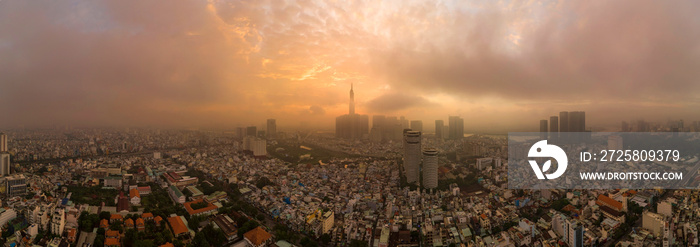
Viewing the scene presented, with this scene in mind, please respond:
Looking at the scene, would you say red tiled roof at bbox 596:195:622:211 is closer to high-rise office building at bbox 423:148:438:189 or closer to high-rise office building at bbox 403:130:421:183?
high-rise office building at bbox 423:148:438:189

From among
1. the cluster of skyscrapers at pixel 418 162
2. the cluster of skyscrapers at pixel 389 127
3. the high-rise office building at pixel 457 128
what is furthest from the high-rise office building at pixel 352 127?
the cluster of skyscrapers at pixel 418 162

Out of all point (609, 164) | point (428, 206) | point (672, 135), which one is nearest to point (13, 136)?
point (428, 206)

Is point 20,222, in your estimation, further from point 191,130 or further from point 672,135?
point 672,135

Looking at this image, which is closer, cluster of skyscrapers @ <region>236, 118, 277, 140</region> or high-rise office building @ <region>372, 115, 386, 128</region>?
cluster of skyscrapers @ <region>236, 118, 277, 140</region>

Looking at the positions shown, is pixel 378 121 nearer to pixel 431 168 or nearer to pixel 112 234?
pixel 431 168

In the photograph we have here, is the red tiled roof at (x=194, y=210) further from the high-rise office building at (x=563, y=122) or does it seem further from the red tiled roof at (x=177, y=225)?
the high-rise office building at (x=563, y=122)

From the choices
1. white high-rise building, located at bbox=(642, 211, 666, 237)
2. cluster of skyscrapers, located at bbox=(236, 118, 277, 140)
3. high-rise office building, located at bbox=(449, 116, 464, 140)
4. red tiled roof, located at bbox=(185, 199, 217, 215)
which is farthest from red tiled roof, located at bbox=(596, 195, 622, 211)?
high-rise office building, located at bbox=(449, 116, 464, 140)
